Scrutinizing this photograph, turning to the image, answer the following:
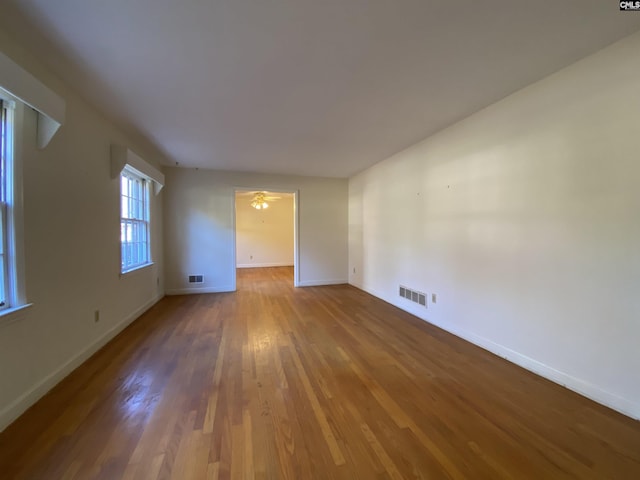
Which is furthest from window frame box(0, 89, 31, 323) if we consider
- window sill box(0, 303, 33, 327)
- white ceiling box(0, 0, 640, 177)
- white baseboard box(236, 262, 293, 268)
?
white baseboard box(236, 262, 293, 268)

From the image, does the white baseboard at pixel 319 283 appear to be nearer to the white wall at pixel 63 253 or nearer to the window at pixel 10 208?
the white wall at pixel 63 253

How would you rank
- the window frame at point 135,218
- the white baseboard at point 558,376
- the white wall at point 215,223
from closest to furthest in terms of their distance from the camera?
1. the white baseboard at point 558,376
2. the window frame at point 135,218
3. the white wall at point 215,223

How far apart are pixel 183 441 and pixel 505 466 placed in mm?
1766

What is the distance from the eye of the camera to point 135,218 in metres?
3.73

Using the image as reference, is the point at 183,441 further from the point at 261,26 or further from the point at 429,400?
the point at 261,26

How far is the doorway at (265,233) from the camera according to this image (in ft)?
28.9

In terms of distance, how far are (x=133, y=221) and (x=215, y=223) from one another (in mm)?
1621

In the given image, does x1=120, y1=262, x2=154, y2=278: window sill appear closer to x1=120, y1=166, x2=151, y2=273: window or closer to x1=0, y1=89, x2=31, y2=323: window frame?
x1=120, y1=166, x2=151, y2=273: window

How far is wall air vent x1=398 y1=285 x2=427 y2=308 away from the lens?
360 cm

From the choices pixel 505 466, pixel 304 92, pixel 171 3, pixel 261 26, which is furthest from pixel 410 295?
pixel 171 3

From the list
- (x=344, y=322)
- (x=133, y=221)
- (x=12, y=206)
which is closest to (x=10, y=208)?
(x=12, y=206)

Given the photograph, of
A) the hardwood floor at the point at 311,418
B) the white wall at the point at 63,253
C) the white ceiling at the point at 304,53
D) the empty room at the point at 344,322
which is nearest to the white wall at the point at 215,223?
the empty room at the point at 344,322

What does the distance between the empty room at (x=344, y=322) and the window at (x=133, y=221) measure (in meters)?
0.09

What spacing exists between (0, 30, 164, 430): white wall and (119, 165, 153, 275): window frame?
Answer: 31cm
